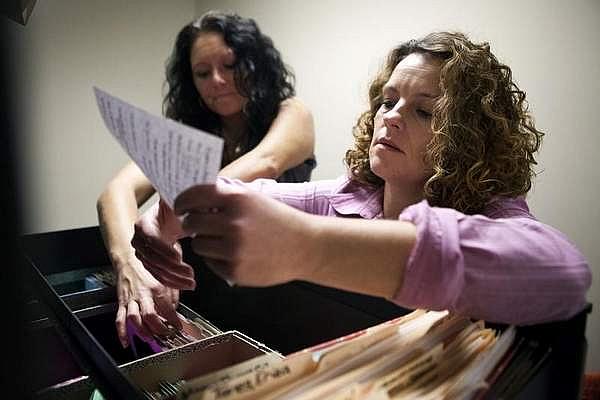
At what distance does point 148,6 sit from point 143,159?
2076 mm

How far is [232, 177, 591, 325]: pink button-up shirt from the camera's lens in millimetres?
369

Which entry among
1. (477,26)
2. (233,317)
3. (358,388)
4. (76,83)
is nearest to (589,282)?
(358,388)

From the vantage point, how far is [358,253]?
356 mm

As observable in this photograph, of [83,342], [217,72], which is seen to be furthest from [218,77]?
[83,342]

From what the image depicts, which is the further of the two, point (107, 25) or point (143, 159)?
point (107, 25)

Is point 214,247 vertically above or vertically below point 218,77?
below

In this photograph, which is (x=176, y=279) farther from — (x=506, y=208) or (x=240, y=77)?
(x=240, y=77)

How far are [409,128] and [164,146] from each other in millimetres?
402

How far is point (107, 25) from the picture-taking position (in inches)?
81.0

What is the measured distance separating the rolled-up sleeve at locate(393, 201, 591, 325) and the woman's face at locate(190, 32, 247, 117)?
0.98 metres

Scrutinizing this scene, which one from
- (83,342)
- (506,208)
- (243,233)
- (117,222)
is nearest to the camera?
(243,233)

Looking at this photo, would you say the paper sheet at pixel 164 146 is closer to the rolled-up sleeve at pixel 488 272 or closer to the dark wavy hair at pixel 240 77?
the rolled-up sleeve at pixel 488 272

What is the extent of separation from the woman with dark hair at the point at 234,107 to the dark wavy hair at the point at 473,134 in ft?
1.60

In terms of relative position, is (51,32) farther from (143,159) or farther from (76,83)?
(143,159)
